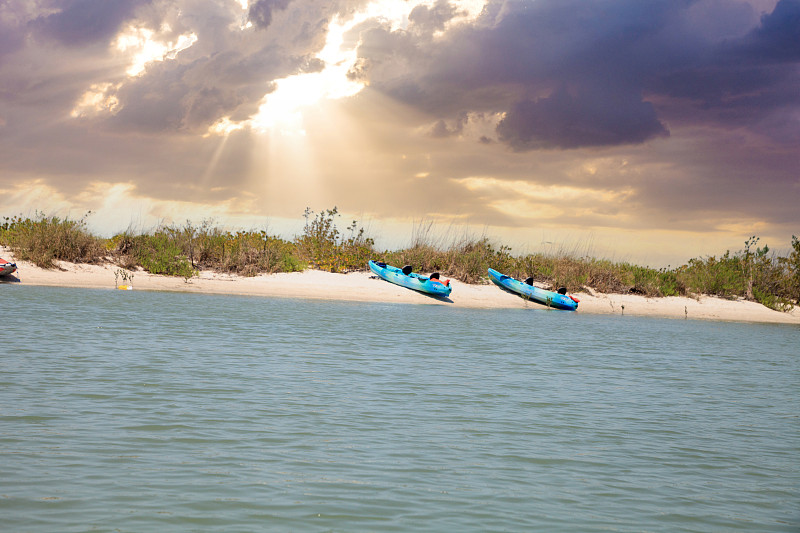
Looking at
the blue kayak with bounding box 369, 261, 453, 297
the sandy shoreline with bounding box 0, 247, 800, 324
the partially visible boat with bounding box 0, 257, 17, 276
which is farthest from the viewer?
the blue kayak with bounding box 369, 261, 453, 297

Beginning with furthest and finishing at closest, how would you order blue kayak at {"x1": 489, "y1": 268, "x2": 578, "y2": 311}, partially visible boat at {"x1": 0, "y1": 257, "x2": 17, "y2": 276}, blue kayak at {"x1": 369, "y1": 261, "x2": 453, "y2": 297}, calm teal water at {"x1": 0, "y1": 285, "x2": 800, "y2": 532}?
blue kayak at {"x1": 489, "y1": 268, "x2": 578, "y2": 311} → blue kayak at {"x1": 369, "y1": 261, "x2": 453, "y2": 297} → partially visible boat at {"x1": 0, "y1": 257, "x2": 17, "y2": 276} → calm teal water at {"x1": 0, "y1": 285, "x2": 800, "y2": 532}

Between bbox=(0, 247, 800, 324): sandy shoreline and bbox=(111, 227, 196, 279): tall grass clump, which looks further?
bbox=(111, 227, 196, 279): tall grass clump

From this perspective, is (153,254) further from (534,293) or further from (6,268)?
(534,293)

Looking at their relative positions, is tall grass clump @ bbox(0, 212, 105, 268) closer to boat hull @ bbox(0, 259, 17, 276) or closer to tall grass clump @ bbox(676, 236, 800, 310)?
boat hull @ bbox(0, 259, 17, 276)

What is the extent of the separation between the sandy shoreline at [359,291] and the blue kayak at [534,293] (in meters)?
0.35

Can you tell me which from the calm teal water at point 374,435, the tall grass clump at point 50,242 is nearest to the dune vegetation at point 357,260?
the tall grass clump at point 50,242

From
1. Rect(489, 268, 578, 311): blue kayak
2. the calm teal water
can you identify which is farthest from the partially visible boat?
Rect(489, 268, 578, 311): blue kayak

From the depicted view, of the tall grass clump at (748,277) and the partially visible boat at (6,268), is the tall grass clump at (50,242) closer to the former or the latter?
the partially visible boat at (6,268)

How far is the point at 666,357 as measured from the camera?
15.2 metres

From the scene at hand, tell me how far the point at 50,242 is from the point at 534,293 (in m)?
19.9

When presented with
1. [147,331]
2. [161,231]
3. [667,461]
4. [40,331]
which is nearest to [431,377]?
[667,461]

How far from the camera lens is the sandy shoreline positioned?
25656 mm

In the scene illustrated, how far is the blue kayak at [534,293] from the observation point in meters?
28.3

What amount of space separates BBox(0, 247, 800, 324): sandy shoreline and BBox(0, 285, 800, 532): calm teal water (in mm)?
11016
